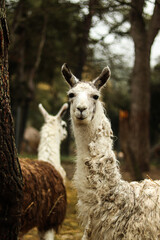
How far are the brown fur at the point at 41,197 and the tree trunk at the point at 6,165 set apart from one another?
4.06ft

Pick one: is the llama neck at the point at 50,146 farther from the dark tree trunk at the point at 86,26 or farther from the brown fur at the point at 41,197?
the dark tree trunk at the point at 86,26

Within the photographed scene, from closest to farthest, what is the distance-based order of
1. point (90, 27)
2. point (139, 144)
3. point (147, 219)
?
point (147, 219) → point (90, 27) → point (139, 144)

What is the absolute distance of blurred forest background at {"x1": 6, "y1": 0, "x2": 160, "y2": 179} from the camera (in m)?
5.78

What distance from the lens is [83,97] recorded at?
324 cm

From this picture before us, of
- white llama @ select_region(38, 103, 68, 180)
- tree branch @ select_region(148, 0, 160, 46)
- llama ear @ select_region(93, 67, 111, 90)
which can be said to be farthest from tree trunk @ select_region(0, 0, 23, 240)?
white llama @ select_region(38, 103, 68, 180)

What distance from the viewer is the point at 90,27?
6555 millimetres

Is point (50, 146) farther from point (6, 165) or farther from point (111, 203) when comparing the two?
point (6, 165)

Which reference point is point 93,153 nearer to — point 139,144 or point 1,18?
point 1,18

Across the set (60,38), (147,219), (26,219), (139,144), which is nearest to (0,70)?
(147,219)

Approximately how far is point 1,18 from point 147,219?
215cm

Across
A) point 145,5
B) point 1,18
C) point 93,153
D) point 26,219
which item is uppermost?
point 145,5

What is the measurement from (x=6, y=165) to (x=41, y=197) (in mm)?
1787

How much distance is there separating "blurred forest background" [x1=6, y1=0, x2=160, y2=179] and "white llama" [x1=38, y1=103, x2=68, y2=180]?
1.08 metres

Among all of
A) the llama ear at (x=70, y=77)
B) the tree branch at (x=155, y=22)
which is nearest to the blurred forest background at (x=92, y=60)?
the tree branch at (x=155, y=22)
